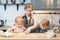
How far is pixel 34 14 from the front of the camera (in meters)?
1.86

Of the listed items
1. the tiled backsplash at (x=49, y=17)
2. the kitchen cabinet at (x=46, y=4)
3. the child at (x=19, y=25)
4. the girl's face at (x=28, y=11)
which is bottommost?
the child at (x=19, y=25)

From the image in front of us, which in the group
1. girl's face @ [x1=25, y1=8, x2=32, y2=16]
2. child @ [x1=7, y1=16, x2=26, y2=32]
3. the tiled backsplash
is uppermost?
girl's face @ [x1=25, y1=8, x2=32, y2=16]

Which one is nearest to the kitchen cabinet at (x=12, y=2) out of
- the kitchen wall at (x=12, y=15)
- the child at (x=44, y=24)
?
the kitchen wall at (x=12, y=15)

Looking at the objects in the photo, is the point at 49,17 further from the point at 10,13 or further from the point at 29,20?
the point at 10,13

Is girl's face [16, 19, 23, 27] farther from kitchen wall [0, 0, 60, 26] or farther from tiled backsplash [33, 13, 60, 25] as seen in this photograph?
tiled backsplash [33, 13, 60, 25]

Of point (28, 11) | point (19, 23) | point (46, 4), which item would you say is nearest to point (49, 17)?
point (46, 4)

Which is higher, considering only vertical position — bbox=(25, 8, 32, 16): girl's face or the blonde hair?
bbox=(25, 8, 32, 16): girl's face

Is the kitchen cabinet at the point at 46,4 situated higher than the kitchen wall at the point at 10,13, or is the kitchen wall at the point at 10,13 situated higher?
the kitchen cabinet at the point at 46,4

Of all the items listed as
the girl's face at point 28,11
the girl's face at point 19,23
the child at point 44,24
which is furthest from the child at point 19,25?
the child at point 44,24

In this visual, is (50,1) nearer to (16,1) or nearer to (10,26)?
(16,1)

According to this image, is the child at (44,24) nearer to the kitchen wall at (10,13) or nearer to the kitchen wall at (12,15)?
the kitchen wall at (12,15)

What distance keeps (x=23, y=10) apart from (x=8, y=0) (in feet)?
0.76

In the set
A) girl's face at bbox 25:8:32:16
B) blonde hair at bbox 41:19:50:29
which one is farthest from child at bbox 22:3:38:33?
blonde hair at bbox 41:19:50:29

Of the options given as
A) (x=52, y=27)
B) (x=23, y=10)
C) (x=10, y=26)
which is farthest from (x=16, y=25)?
(x=52, y=27)
